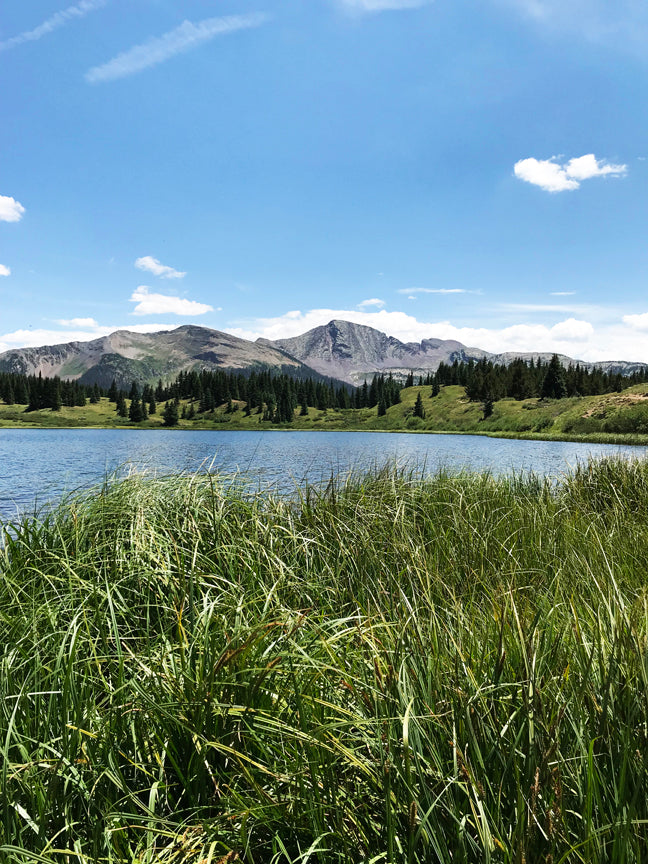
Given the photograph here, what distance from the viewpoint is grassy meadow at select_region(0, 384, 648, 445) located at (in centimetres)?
7538

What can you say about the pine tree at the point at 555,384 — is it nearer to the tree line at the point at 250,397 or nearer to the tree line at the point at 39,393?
the tree line at the point at 250,397

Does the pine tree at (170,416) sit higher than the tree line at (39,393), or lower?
lower

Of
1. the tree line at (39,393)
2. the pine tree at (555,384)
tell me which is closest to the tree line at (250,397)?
the tree line at (39,393)

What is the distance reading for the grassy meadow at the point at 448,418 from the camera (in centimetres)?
7538

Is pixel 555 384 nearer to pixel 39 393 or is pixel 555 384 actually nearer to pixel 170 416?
pixel 170 416

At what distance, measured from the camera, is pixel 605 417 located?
77250 millimetres

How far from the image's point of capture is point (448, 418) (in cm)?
12656

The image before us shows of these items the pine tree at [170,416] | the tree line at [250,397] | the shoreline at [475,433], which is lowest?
the shoreline at [475,433]

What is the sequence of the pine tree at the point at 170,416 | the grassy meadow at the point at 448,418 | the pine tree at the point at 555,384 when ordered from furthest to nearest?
the pine tree at the point at 170,416, the pine tree at the point at 555,384, the grassy meadow at the point at 448,418

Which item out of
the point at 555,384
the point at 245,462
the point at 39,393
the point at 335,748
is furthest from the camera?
the point at 39,393

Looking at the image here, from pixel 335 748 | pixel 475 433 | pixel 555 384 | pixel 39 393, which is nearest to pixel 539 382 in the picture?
pixel 555 384

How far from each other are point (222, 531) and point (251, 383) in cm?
15750

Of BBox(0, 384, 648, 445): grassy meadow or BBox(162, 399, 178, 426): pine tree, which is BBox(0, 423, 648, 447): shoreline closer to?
BBox(0, 384, 648, 445): grassy meadow

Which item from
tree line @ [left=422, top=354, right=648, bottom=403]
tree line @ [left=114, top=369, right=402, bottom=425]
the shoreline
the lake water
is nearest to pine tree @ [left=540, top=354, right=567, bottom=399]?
tree line @ [left=422, top=354, right=648, bottom=403]
